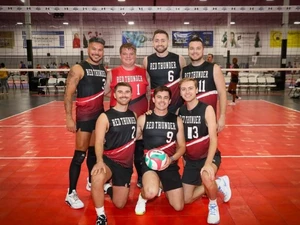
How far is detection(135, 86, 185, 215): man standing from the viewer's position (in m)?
3.45

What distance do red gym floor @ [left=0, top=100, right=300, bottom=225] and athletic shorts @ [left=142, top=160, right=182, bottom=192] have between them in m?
0.28

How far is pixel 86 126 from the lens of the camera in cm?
372

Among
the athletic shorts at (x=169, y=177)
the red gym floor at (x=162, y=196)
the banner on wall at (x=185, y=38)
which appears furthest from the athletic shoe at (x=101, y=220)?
the banner on wall at (x=185, y=38)

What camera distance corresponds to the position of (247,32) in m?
26.3

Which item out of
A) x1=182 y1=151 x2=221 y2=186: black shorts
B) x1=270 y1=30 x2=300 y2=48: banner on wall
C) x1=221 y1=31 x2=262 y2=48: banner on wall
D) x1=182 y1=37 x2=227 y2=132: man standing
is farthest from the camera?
x1=221 y1=31 x2=262 y2=48: banner on wall

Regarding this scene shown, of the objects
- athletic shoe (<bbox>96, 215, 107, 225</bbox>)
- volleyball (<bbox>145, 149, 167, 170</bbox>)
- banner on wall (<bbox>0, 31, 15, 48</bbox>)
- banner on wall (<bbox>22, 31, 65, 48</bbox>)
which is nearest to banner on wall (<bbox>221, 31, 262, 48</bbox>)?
banner on wall (<bbox>22, 31, 65, 48</bbox>)

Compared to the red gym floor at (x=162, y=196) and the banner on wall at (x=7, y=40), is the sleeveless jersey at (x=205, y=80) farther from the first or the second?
the banner on wall at (x=7, y=40)

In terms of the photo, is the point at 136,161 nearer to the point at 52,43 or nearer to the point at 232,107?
the point at 232,107

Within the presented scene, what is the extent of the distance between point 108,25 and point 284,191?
25.5 metres

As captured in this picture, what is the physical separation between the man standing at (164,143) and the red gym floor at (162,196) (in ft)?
0.58

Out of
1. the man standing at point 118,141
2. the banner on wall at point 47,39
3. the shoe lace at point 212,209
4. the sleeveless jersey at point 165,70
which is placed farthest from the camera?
the banner on wall at point 47,39

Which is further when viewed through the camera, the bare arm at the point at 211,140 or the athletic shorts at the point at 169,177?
the athletic shorts at the point at 169,177

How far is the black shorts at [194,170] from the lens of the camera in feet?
11.9

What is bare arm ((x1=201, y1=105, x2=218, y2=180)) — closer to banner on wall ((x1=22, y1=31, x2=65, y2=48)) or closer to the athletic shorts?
the athletic shorts
